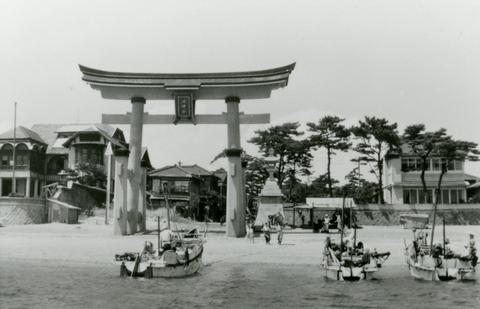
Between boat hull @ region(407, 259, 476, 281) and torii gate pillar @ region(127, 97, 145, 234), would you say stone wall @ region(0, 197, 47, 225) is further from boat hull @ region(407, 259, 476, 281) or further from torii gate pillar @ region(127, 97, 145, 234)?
boat hull @ region(407, 259, 476, 281)

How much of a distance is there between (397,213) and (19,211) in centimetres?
3536

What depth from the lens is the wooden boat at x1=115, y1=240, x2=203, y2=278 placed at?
19.1 meters

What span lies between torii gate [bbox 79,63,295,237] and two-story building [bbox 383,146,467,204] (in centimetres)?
2913

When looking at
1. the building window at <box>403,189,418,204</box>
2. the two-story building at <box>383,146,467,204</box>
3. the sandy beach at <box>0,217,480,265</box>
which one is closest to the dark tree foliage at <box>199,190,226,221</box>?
the two-story building at <box>383,146,467,204</box>

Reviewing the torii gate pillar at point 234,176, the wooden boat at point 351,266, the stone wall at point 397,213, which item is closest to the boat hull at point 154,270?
the wooden boat at point 351,266

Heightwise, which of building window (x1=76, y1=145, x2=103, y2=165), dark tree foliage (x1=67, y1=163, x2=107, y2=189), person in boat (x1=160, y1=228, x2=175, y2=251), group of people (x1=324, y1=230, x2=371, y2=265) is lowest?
group of people (x1=324, y1=230, x2=371, y2=265)

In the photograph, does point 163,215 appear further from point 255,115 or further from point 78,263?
point 78,263

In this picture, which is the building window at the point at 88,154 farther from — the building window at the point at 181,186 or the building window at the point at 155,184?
the building window at the point at 181,186

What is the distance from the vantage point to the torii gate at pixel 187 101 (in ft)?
102

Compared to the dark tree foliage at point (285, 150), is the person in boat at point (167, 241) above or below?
below

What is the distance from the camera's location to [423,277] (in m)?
19.5

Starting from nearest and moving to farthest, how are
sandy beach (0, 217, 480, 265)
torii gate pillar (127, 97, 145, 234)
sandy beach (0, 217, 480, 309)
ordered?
sandy beach (0, 217, 480, 309) < sandy beach (0, 217, 480, 265) < torii gate pillar (127, 97, 145, 234)

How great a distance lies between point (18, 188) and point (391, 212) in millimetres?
40263

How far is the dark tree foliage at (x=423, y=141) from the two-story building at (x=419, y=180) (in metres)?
2.64
